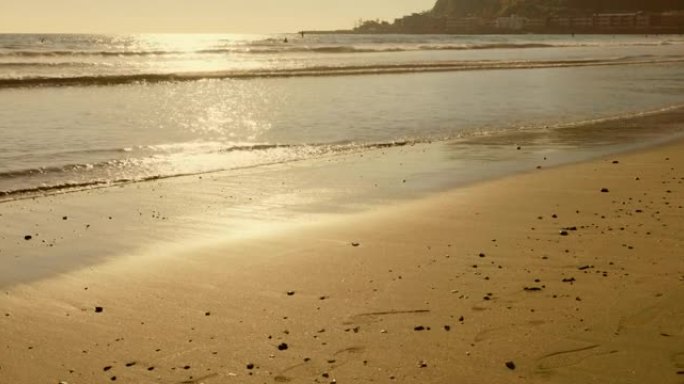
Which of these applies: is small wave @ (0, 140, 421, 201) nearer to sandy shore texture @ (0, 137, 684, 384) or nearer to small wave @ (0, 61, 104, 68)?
sandy shore texture @ (0, 137, 684, 384)

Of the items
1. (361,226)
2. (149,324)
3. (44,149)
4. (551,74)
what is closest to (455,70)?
(551,74)

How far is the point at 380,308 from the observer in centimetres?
530

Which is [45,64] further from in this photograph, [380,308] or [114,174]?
[380,308]

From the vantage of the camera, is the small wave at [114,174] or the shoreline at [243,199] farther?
the small wave at [114,174]

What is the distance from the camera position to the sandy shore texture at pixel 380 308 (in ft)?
14.3

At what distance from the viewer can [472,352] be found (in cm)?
453

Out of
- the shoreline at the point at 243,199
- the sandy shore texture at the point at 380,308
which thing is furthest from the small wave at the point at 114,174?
the sandy shore texture at the point at 380,308

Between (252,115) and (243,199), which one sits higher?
(243,199)

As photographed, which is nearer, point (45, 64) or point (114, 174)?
point (114, 174)

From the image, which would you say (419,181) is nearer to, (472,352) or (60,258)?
(60,258)

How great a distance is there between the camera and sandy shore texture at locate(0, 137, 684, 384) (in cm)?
437

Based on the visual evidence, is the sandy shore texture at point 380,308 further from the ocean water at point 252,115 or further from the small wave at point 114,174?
the ocean water at point 252,115

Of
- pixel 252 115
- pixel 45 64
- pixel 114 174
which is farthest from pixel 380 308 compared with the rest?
pixel 45 64

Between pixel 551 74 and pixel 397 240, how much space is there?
35.3m
